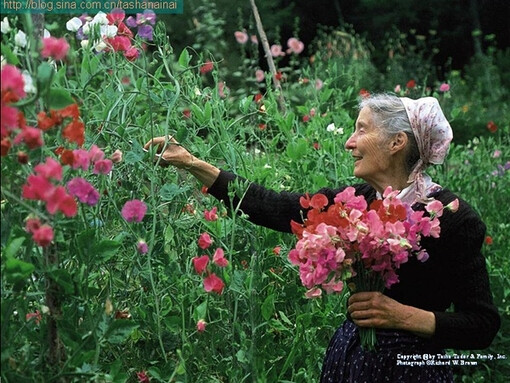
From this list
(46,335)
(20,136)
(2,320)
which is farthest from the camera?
(46,335)

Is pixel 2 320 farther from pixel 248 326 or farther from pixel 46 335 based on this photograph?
pixel 248 326

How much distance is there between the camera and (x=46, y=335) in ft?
6.22

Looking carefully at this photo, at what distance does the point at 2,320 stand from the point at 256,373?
835 mm

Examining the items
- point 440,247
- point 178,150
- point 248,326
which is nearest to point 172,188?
point 178,150

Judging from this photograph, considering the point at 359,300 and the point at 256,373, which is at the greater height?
the point at 359,300

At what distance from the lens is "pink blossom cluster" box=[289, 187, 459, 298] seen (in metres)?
1.96

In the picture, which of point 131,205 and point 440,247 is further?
point 440,247

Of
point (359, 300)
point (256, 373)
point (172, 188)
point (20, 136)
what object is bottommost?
point (256, 373)

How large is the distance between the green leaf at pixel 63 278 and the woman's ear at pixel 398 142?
923 mm

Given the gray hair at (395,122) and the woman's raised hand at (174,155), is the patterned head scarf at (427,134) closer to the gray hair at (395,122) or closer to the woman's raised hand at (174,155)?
the gray hair at (395,122)

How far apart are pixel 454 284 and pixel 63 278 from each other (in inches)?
37.9

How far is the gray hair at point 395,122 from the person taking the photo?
7.79ft

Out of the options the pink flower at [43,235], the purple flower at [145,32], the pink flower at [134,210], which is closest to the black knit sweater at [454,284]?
the pink flower at [134,210]

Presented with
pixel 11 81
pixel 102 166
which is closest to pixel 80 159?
pixel 102 166
